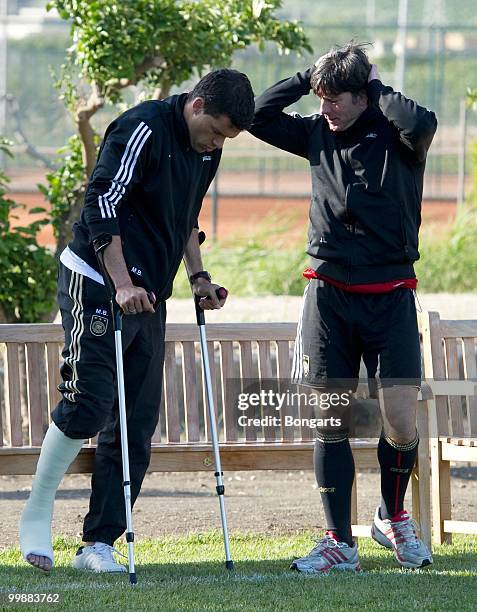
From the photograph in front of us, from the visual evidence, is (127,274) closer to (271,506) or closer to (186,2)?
(271,506)

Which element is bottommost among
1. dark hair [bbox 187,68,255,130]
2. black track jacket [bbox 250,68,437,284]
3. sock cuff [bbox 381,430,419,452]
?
sock cuff [bbox 381,430,419,452]

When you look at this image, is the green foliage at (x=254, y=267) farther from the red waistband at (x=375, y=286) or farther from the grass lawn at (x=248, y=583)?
the red waistband at (x=375, y=286)

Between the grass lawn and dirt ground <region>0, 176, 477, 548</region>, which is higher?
the grass lawn

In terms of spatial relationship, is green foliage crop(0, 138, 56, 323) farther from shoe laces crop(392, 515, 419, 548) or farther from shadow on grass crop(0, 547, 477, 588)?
shoe laces crop(392, 515, 419, 548)

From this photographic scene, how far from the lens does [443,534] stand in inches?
238

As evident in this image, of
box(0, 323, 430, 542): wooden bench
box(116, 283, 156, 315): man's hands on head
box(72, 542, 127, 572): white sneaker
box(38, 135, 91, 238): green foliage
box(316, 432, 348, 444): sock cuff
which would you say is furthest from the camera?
box(38, 135, 91, 238): green foliage

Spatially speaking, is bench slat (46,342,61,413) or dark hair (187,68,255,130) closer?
dark hair (187,68,255,130)

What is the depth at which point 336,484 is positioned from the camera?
17.3 ft

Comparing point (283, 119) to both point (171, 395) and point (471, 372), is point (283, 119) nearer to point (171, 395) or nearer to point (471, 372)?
point (171, 395)

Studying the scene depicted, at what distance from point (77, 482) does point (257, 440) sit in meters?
2.15

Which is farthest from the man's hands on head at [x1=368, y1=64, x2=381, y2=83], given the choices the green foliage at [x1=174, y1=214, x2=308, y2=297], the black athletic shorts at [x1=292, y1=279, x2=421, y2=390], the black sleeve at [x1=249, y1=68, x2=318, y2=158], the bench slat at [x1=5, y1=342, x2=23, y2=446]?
the green foliage at [x1=174, y1=214, x2=308, y2=297]

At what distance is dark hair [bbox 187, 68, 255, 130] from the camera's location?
487 centimetres

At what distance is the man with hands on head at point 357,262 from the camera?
5098 millimetres

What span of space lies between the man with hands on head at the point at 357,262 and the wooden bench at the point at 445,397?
73 centimetres
